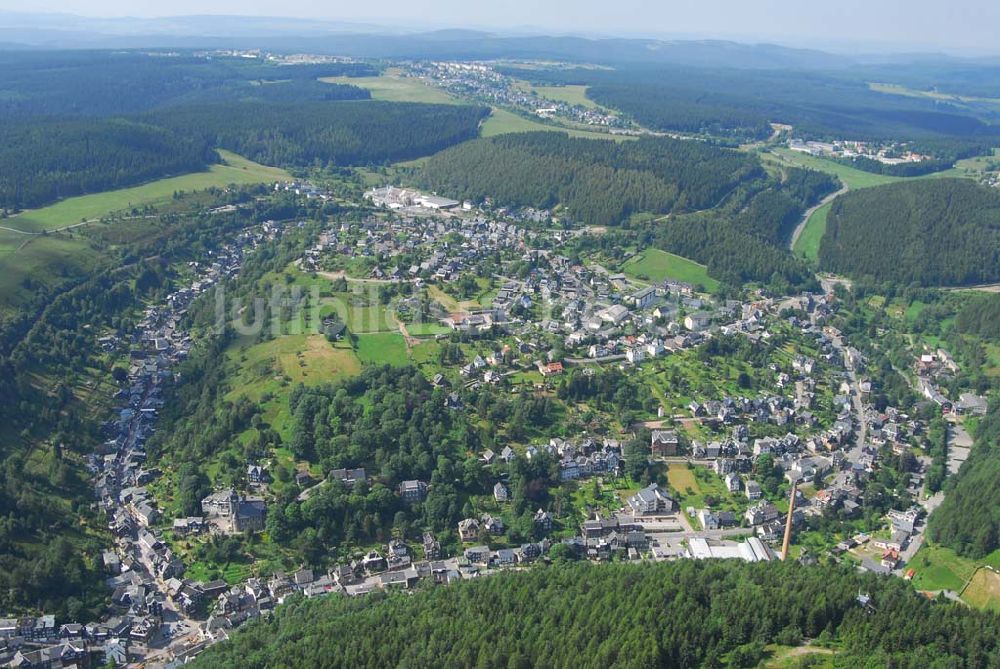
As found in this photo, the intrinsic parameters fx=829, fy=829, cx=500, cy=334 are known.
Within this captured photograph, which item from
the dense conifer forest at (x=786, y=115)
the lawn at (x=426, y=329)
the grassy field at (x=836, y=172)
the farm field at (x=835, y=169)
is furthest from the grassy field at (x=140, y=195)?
the farm field at (x=835, y=169)

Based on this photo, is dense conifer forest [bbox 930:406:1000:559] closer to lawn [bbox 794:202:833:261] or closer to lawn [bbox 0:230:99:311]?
lawn [bbox 794:202:833:261]

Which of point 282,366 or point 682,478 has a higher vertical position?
point 282,366

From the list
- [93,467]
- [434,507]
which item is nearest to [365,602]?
[434,507]

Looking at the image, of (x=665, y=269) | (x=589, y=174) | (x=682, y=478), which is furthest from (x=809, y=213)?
(x=682, y=478)

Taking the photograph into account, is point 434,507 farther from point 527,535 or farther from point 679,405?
point 679,405

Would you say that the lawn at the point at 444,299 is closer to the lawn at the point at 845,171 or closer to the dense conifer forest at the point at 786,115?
the lawn at the point at 845,171

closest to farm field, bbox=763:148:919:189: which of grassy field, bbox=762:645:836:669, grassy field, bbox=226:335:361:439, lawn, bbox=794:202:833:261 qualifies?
lawn, bbox=794:202:833:261

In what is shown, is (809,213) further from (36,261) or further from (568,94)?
(568,94)
